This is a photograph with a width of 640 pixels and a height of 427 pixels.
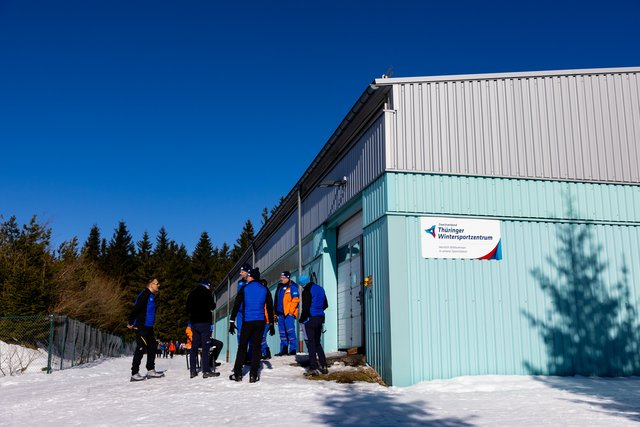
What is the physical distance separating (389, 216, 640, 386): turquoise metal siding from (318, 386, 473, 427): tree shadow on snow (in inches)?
73.5

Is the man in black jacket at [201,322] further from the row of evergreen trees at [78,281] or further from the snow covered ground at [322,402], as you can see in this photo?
the row of evergreen trees at [78,281]

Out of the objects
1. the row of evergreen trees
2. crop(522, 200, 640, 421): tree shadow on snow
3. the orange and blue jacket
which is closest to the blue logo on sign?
crop(522, 200, 640, 421): tree shadow on snow

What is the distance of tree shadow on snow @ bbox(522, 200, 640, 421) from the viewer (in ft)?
41.0

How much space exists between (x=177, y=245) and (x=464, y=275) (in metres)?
88.4

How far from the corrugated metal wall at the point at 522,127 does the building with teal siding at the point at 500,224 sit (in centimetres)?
2

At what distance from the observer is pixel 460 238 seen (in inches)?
493

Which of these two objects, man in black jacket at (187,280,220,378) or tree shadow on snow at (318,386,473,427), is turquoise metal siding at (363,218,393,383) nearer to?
tree shadow on snow at (318,386,473,427)

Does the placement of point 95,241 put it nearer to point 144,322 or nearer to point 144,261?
point 144,261

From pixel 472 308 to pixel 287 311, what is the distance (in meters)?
5.43

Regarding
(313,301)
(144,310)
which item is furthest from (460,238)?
(144,310)

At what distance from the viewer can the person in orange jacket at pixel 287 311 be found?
1612cm

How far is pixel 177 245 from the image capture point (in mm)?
97438

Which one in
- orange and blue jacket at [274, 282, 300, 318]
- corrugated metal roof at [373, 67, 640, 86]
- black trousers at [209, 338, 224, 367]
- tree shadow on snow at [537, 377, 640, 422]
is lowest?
tree shadow on snow at [537, 377, 640, 422]

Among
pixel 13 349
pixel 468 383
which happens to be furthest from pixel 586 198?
pixel 13 349
